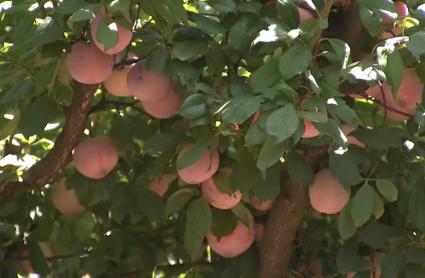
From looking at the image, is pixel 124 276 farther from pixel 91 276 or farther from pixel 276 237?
pixel 276 237

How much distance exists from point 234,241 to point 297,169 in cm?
29

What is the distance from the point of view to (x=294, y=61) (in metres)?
1.44

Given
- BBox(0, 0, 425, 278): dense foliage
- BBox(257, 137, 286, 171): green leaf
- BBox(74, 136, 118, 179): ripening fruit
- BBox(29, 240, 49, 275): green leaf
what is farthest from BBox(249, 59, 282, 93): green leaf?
BBox(29, 240, 49, 275): green leaf

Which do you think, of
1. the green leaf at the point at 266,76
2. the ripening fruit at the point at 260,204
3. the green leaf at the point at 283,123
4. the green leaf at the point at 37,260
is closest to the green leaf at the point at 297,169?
the ripening fruit at the point at 260,204

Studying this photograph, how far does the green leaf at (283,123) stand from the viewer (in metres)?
1.29

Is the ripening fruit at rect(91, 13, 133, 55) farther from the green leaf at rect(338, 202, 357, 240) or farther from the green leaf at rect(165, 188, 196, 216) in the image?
the green leaf at rect(338, 202, 357, 240)

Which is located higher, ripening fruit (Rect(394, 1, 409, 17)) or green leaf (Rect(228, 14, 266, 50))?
green leaf (Rect(228, 14, 266, 50))

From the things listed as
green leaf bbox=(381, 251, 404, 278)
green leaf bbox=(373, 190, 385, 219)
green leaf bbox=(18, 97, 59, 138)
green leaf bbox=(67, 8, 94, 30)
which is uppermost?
green leaf bbox=(67, 8, 94, 30)

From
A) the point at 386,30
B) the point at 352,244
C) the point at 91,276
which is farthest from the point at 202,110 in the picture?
the point at 91,276

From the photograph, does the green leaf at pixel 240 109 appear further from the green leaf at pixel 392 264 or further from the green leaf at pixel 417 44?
the green leaf at pixel 392 264

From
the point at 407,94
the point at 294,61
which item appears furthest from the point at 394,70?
A: the point at 407,94

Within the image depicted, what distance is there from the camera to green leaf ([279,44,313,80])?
143cm

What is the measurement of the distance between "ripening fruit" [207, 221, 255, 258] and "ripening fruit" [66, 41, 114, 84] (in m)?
0.47

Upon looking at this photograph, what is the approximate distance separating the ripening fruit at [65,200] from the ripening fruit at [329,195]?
2.01 feet
